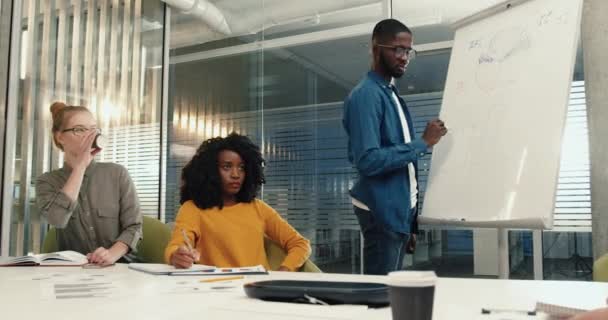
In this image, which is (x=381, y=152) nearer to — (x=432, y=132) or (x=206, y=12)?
(x=432, y=132)

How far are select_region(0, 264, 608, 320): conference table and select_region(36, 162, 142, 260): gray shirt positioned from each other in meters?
1.00

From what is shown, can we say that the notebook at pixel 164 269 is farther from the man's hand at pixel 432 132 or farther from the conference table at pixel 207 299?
the man's hand at pixel 432 132

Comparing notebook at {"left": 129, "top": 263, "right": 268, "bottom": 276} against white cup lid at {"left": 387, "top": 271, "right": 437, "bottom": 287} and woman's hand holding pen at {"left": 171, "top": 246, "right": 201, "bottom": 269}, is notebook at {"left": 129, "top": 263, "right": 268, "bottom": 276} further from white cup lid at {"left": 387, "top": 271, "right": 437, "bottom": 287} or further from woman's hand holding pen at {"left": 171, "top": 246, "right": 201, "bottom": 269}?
white cup lid at {"left": 387, "top": 271, "right": 437, "bottom": 287}

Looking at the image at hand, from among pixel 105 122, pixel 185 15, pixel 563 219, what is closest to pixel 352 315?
pixel 563 219

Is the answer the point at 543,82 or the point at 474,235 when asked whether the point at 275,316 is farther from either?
the point at 474,235

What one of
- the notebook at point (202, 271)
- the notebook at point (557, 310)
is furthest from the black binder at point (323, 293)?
the notebook at point (202, 271)

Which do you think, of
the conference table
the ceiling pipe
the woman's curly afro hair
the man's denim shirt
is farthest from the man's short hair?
the ceiling pipe

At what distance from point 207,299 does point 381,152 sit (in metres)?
1.22

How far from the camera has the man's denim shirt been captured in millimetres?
2215

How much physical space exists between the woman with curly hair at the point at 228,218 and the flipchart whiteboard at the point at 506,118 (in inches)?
30.7

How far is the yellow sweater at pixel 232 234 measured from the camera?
2.18m

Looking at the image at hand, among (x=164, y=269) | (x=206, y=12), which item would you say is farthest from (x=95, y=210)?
(x=206, y=12)

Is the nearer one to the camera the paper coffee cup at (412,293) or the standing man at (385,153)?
the paper coffee cup at (412,293)

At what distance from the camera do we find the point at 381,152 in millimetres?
2199
